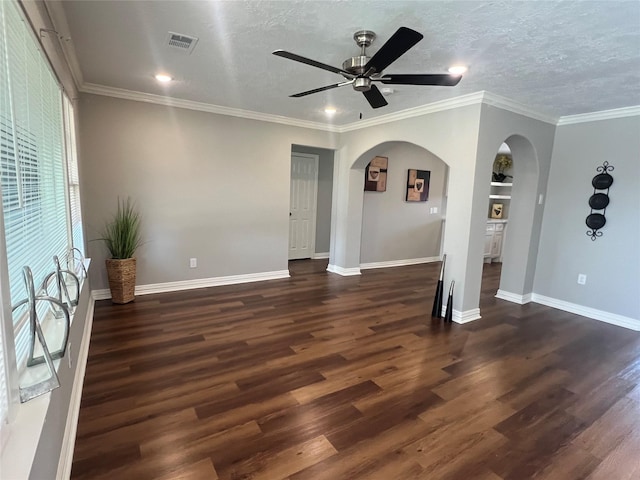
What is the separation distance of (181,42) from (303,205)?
4.36 meters

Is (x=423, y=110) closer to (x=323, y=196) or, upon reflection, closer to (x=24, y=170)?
(x=323, y=196)

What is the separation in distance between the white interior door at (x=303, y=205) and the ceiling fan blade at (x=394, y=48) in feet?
14.2

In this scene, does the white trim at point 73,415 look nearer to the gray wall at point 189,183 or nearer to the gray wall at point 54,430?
the gray wall at point 54,430

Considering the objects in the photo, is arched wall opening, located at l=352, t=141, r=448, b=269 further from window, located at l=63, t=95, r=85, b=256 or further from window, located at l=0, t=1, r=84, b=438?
window, located at l=0, t=1, r=84, b=438

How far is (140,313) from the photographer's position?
367cm

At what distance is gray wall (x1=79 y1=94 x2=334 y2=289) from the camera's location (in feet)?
12.8

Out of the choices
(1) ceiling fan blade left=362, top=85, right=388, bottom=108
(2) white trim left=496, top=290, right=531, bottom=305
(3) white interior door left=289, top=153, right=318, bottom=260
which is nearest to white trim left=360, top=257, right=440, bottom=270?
(3) white interior door left=289, top=153, right=318, bottom=260

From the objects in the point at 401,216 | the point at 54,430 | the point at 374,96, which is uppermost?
the point at 374,96

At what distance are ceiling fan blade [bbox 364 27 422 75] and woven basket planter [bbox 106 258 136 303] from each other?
325 cm

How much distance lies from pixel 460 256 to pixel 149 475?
3.32m

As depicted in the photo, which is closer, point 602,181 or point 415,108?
point 602,181

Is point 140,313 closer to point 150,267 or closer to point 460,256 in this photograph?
point 150,267

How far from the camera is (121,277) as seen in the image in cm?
384

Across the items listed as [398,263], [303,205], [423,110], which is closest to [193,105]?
[423,110]
